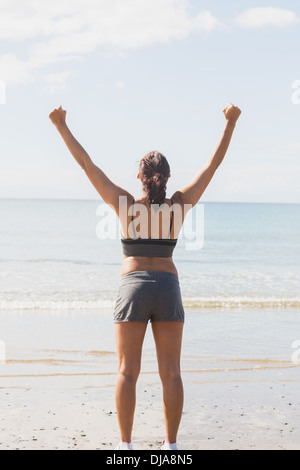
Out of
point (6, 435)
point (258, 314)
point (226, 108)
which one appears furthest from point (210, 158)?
point (258, 314)

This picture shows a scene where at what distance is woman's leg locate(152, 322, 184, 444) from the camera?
3.11 m

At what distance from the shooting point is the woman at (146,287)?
121 inches

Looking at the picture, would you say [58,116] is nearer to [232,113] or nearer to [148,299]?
[232,113]

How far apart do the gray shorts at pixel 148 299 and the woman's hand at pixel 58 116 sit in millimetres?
964

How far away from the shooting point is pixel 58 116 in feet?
10.6

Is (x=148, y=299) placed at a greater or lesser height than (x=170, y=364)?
greater

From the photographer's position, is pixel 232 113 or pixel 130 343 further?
pixel 232 113

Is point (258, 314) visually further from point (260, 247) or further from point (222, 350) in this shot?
point (260, 247)

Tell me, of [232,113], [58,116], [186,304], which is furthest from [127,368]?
[186,304]

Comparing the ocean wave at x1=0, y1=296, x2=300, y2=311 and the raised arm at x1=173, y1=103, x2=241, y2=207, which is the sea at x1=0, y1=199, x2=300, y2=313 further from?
the raised arm at x1=173, y1=103, x2=241, y2=207

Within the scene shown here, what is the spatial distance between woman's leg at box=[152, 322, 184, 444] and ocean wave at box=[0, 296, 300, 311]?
7.34 m

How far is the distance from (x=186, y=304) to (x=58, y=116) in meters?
8.04

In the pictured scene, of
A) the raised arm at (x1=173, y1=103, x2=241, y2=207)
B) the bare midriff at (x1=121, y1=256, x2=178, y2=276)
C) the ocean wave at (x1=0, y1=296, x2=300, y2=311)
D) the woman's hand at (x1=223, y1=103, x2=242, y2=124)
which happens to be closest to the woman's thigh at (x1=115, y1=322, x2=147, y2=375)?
the bare midriff at (x1=121, y1=256, x2=178, y2=276)
